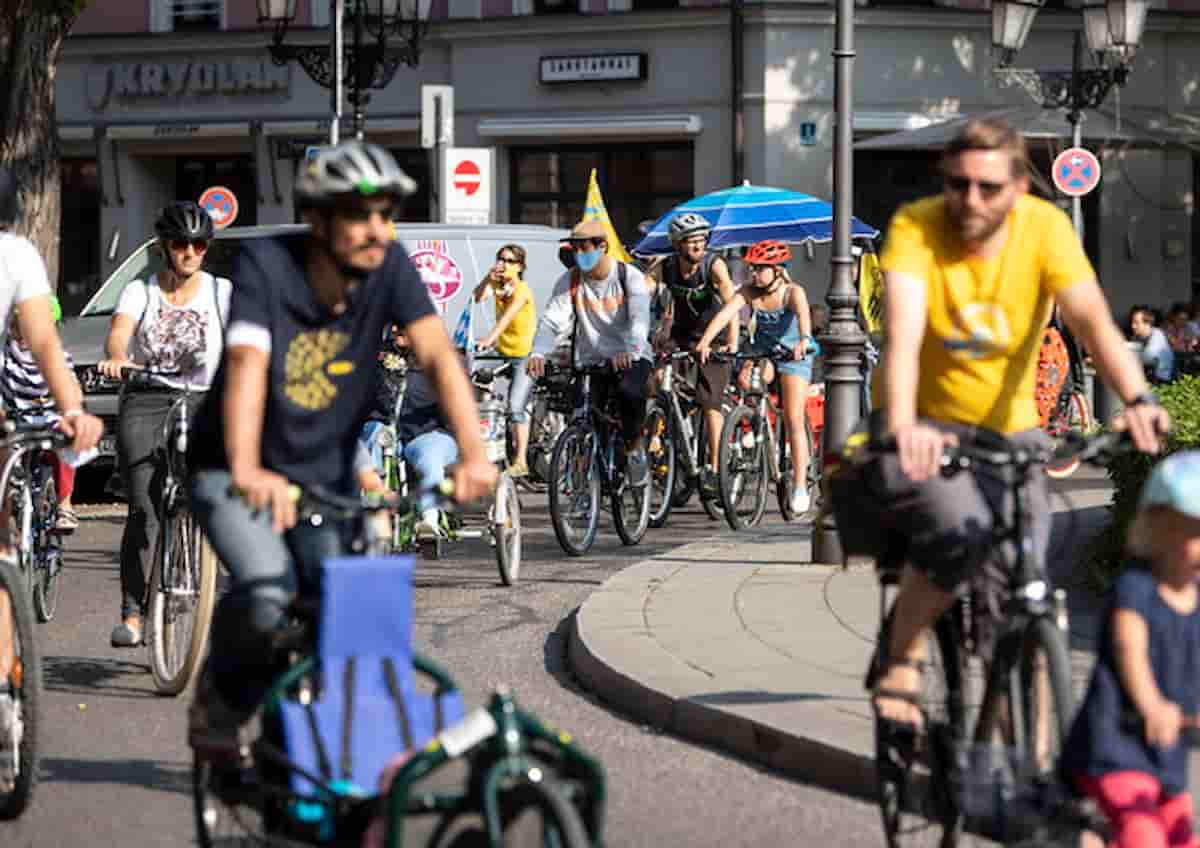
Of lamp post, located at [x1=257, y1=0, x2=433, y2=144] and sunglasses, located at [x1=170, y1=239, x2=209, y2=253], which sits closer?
sunglasses, located at [x1=170, y1=239, x2=209, y2=253]

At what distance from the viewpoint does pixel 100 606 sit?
36.8ft

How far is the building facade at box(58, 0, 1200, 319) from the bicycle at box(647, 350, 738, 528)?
48.8 ft

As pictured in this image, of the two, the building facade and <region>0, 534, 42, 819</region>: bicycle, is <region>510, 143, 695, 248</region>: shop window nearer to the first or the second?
the building facade

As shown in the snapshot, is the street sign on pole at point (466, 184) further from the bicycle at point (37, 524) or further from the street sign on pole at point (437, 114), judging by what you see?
the bicycle at point (37, 524)

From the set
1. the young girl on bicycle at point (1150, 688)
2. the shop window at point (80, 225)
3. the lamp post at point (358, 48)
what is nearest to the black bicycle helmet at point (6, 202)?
the young girl on bicycle at point (1150, 688)

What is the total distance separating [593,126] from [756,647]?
22701 mm

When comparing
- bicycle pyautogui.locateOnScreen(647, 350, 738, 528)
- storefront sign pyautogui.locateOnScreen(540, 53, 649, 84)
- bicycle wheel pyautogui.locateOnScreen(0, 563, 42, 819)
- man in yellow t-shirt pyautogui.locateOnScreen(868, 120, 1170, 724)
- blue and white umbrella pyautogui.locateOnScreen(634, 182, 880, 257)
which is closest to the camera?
man in yellow t-shirt pyautogui.locateOnScreen(868, 120, 1170, 724)

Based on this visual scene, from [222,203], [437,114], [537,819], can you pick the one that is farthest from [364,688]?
[222,203]

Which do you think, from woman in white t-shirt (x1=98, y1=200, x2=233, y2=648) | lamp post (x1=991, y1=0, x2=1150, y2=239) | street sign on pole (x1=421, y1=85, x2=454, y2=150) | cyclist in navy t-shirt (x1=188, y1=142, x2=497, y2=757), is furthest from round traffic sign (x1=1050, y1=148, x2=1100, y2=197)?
cyclist in navy t-shirt (x1=188, y1=142, x2=497, y2=757)

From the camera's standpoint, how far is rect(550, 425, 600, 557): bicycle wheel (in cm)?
1286

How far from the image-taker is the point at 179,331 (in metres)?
9.05

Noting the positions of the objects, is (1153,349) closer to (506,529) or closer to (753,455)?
(753,455)

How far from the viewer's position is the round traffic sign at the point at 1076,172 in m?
21.7

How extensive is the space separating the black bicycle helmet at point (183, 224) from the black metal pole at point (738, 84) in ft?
70.2
